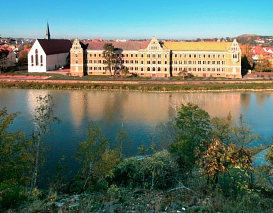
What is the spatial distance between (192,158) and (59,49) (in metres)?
23.9

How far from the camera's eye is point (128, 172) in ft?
20.5

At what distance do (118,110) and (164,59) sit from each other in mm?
10411

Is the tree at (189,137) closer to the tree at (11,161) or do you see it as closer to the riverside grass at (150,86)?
the tree at (11,161)

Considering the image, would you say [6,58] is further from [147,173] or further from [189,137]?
[147,173]

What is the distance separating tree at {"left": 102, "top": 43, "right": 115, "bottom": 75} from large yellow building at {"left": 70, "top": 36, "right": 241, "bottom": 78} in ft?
1.89

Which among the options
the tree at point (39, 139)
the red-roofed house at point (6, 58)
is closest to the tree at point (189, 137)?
the tree at point (39, 139)

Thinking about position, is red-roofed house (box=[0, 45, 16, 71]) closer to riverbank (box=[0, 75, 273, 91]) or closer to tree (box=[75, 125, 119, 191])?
riverbank (box=[0, 75, 273, 91])

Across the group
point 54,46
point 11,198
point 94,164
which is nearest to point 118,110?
point 94,164

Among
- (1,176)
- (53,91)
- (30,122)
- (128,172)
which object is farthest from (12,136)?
(53,91)

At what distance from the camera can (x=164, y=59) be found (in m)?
23.8

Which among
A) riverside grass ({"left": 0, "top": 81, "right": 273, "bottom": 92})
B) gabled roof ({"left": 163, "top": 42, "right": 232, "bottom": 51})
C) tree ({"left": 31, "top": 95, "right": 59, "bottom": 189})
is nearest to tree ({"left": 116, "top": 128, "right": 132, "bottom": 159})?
tree ({"left": 31, "top": 95, "right": 59, "bottom": 189})

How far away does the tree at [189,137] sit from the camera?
21.4 ft

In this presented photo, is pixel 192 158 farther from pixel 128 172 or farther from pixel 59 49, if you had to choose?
pixel 59 49

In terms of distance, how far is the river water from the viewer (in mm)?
10234
